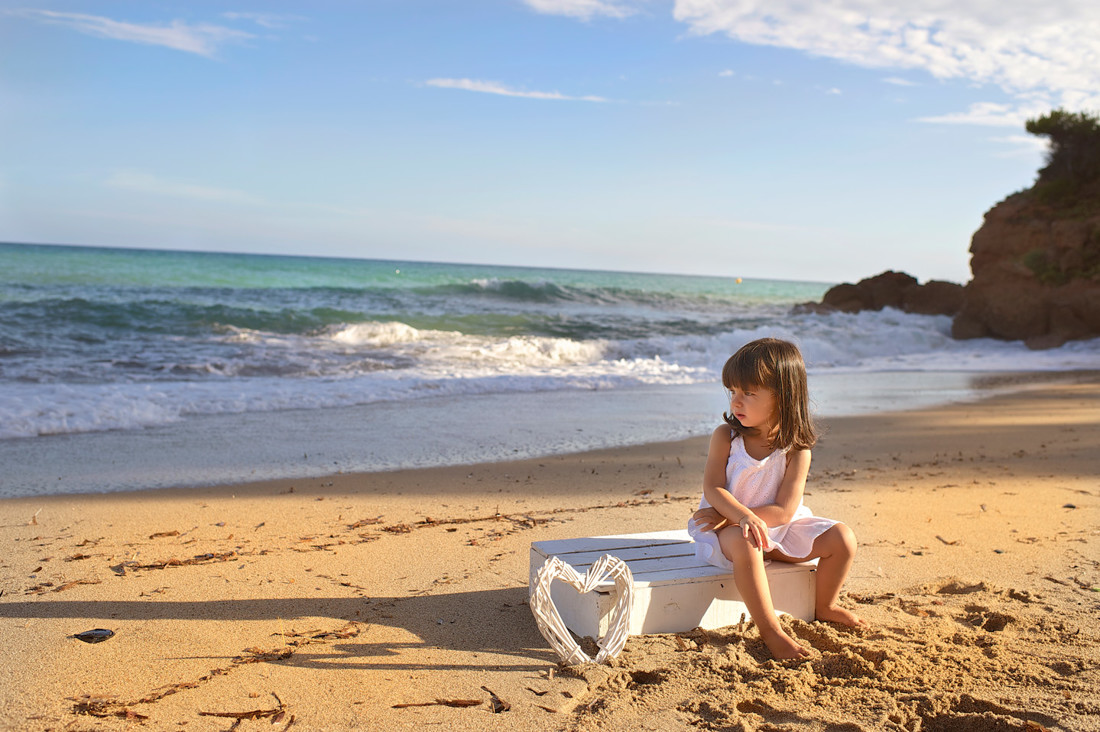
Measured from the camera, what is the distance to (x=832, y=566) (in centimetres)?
314

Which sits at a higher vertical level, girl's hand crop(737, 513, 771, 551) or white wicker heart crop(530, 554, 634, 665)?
girl's hand crop(737, 513, 771, 551)

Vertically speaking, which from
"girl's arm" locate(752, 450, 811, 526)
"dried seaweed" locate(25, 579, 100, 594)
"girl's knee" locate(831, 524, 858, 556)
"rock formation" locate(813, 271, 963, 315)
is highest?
"rock formation" locate(813, 271, 963, 315)

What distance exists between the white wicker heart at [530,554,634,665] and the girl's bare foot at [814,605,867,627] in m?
0.89

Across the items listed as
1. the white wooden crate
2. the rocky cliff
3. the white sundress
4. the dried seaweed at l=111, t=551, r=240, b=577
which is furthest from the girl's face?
the rocky cliff

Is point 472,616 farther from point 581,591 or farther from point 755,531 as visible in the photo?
point 755,531

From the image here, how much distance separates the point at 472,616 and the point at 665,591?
2.56 ft

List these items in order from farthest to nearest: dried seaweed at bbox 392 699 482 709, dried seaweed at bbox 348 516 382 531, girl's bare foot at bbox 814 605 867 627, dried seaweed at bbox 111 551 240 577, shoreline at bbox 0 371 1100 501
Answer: shoreline at bbox 0 371 1100 501
dried seaweed at bbox 348 516 382 531
dried seaweed at bbox 111 551 240 577
girl's bare foot at bbox 814 605 867 627
dried seaweed at bbox 392 699 482 709

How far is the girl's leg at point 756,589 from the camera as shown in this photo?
2875 millimetres

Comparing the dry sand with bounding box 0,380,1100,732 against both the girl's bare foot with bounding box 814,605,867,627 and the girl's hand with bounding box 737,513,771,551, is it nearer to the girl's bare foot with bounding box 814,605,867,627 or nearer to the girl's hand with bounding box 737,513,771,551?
the girl's bare foot with bounding box 814,605,867,627

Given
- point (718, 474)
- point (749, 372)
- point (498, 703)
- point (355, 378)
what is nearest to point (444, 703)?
point (498, 703)

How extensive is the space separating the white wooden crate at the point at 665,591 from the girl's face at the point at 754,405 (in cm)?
57

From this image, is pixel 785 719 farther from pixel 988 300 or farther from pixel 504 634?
pixel 988 300

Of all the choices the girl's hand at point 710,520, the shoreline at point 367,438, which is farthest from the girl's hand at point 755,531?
the shoreline at point 367,438

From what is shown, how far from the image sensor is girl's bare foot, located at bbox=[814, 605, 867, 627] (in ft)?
10.3
